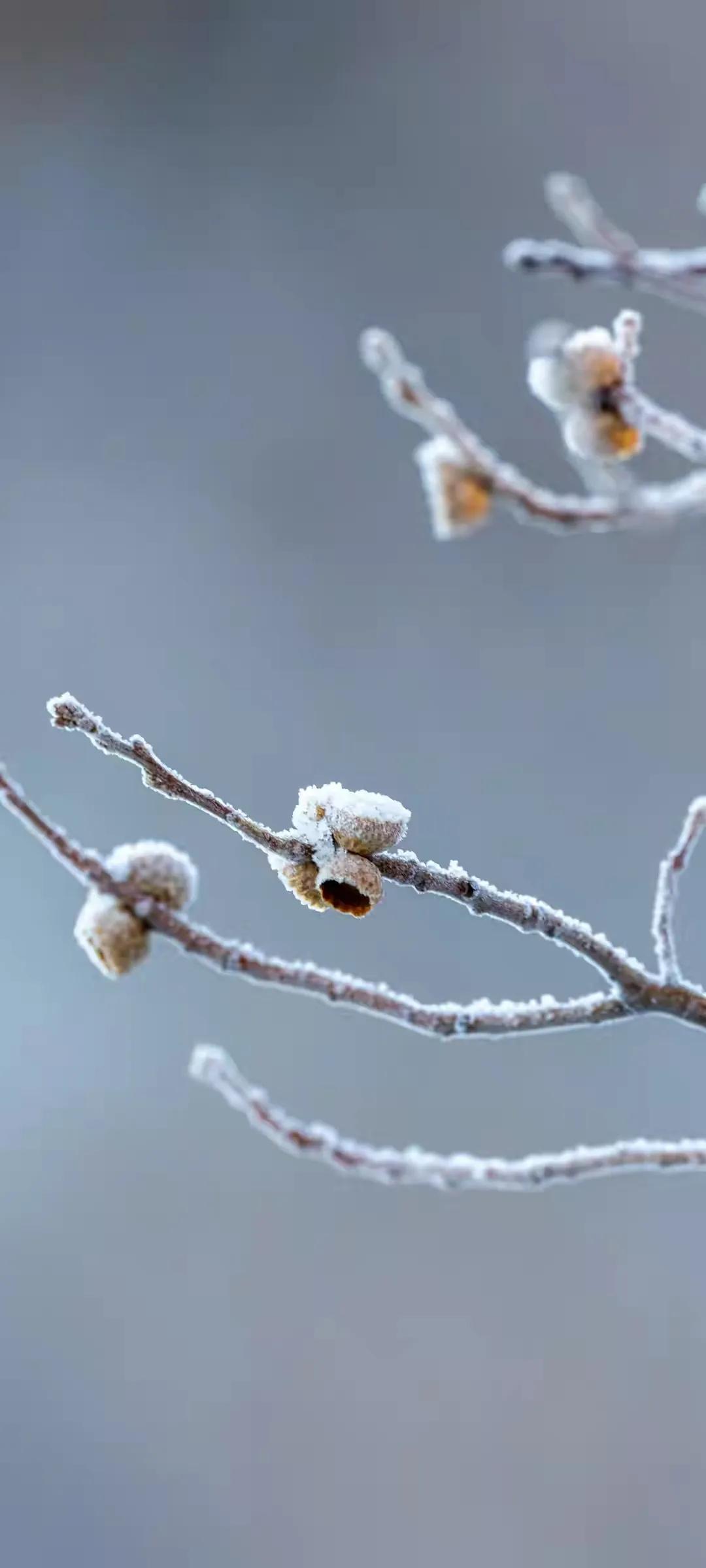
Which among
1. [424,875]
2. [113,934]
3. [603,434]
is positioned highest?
[603,434]

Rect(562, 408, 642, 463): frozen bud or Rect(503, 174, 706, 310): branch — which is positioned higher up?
Rect(562, 408, 642, 463): frozen bud

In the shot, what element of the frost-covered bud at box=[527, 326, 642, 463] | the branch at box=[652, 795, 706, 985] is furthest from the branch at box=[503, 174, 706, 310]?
the branch at box=[652, 795, 706, 985]

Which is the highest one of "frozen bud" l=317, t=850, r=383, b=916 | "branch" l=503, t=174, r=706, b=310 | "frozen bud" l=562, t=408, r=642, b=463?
"frozen bud" l=562, t=408, r=642, b=463

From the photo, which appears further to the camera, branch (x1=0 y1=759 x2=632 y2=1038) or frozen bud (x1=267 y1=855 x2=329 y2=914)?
frozen bud (x1=267 y1=855 x2=329 y2=914)

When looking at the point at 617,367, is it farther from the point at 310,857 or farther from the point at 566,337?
the point at 310,857

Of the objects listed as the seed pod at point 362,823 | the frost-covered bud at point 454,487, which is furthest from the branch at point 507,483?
the seed pod at point 362,823

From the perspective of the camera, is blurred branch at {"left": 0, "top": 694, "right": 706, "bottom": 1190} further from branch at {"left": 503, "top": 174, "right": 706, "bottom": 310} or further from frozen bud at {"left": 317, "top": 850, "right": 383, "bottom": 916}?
branch at {"left": 503, "top": 174, "right": 706, "bottom": 310}

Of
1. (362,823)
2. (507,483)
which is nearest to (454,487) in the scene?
(507,483)

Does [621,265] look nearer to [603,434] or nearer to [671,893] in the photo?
[603,434]
